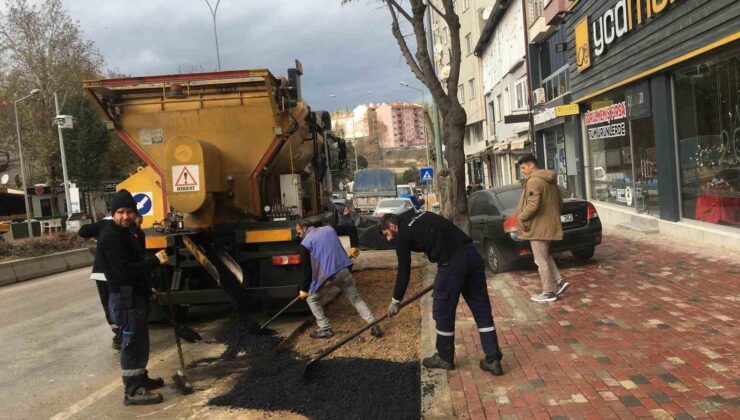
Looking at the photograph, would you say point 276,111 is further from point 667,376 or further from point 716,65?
point 716,65

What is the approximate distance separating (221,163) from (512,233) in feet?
14.3

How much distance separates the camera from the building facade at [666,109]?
8969mm

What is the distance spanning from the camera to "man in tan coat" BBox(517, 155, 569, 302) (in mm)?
6590

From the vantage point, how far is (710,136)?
380 inches

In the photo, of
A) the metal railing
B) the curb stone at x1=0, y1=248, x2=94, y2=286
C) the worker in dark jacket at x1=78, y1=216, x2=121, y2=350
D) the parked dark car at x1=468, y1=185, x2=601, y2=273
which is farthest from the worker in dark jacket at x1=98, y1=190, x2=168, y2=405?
the metal railing

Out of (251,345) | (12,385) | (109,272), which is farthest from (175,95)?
(12,385)

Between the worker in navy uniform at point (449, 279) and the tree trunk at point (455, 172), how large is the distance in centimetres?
459

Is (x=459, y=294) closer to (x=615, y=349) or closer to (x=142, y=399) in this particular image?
(x=615, y=349)

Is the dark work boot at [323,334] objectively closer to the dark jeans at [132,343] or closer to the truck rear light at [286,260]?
the truck rear light at [286,260]

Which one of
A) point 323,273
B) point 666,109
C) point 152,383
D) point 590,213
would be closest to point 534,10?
point 666,109

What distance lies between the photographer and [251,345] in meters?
6.31

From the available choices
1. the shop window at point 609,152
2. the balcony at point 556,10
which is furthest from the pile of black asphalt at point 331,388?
the balcony at point 556,10

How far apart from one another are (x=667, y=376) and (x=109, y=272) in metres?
4.52

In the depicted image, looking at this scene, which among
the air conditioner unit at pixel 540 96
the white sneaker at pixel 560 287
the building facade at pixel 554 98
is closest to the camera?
the white sneaker at pixel 560 287
